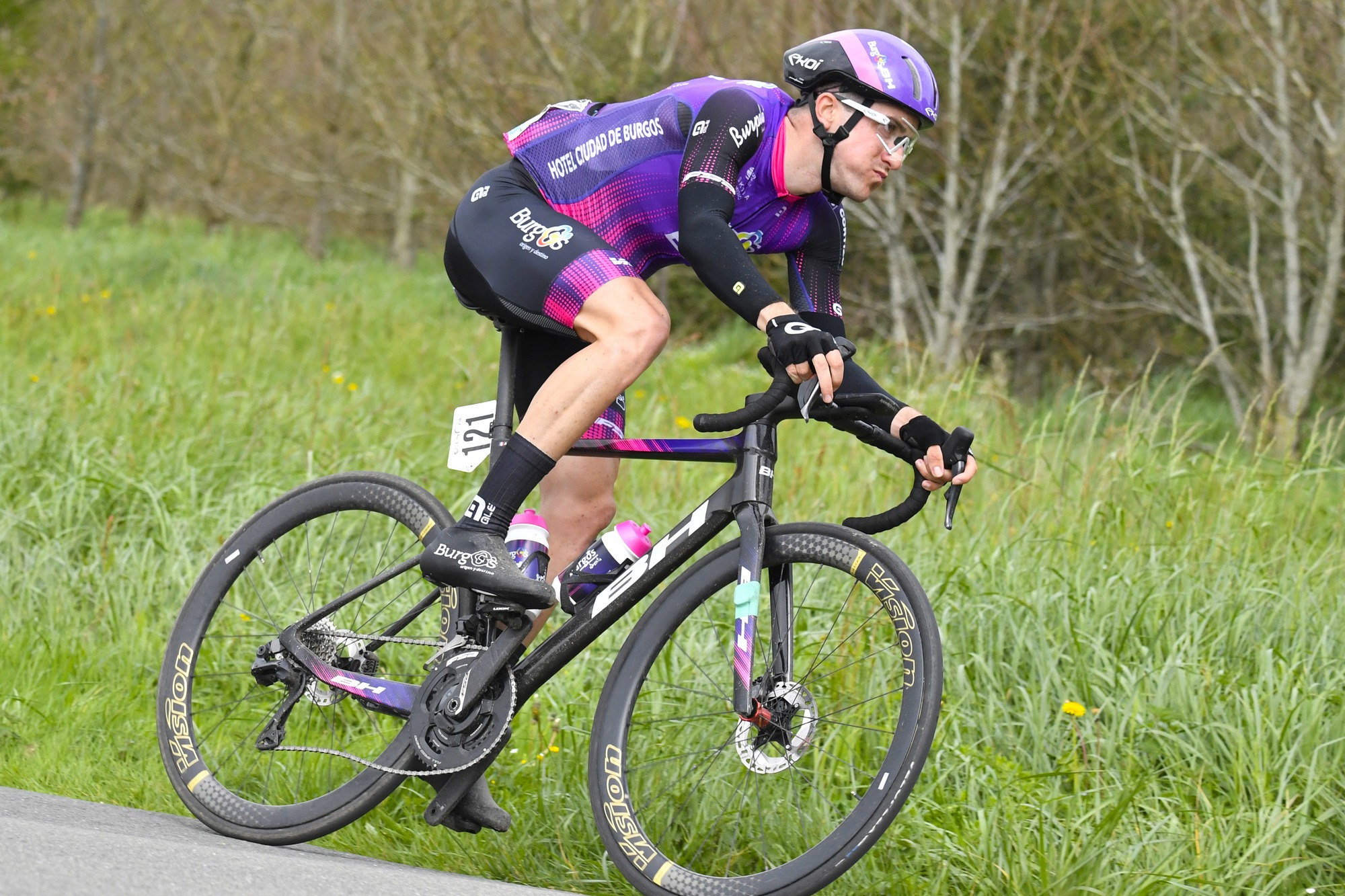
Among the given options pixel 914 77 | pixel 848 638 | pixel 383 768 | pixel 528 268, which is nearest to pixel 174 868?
pixel 383 768

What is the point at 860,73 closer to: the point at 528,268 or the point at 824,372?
the point at 824,372

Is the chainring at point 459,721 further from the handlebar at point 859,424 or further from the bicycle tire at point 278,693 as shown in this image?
the handlebar at point 859,424

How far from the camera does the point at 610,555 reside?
3234mm

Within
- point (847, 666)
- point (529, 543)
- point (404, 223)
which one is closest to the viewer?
point (529, 543)

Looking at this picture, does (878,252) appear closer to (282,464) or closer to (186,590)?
(282,464)

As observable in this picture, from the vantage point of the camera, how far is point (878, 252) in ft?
40.0

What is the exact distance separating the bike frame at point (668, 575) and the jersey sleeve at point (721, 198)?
10.8 inches

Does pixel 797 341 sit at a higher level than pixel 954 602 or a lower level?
higher

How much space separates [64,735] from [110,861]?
1.52 m

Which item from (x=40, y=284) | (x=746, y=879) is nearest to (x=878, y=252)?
(x=40, y=284)

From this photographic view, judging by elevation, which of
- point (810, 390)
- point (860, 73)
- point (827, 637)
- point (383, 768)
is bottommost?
point (383, 768)

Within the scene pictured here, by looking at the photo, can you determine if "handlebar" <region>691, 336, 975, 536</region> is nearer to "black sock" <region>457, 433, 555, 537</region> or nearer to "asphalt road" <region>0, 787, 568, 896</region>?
"black sock" <region>457, 433, 555, 537</region>

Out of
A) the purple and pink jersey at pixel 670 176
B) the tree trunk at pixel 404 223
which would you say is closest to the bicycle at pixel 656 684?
the purple and pink jersey at pixel 670 176

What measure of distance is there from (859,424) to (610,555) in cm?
65
